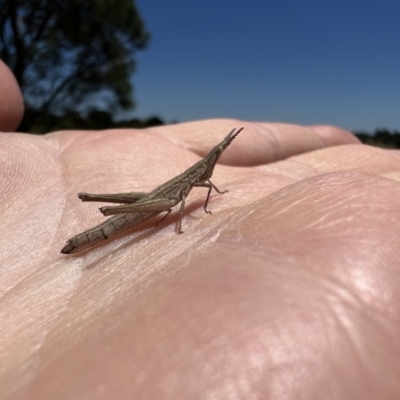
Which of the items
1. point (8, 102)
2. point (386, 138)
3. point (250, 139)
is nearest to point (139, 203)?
point (8, 102)

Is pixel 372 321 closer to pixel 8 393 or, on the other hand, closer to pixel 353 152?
pixel 8 393

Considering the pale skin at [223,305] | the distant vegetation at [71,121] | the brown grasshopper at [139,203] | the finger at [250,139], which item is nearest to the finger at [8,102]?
the finger at [250,139]

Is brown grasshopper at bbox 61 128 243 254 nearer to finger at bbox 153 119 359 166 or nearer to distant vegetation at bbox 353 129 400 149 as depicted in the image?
finger at bbox 153 119 359 166

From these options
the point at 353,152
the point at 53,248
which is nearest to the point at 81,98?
the point at 353,152

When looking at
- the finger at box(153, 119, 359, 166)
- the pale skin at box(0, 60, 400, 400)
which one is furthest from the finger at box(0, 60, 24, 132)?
the pale skin at box(0, 60, 400, 400)

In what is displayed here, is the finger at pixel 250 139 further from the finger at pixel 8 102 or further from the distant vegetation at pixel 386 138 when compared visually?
the distant vegetation at pixel 386 138

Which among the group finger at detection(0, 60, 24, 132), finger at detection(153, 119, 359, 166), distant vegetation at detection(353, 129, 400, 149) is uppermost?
finger at detection(0, 60, 24, 132)

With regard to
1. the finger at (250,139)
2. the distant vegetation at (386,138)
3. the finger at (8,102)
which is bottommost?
the distant vegetation at (386,138)
